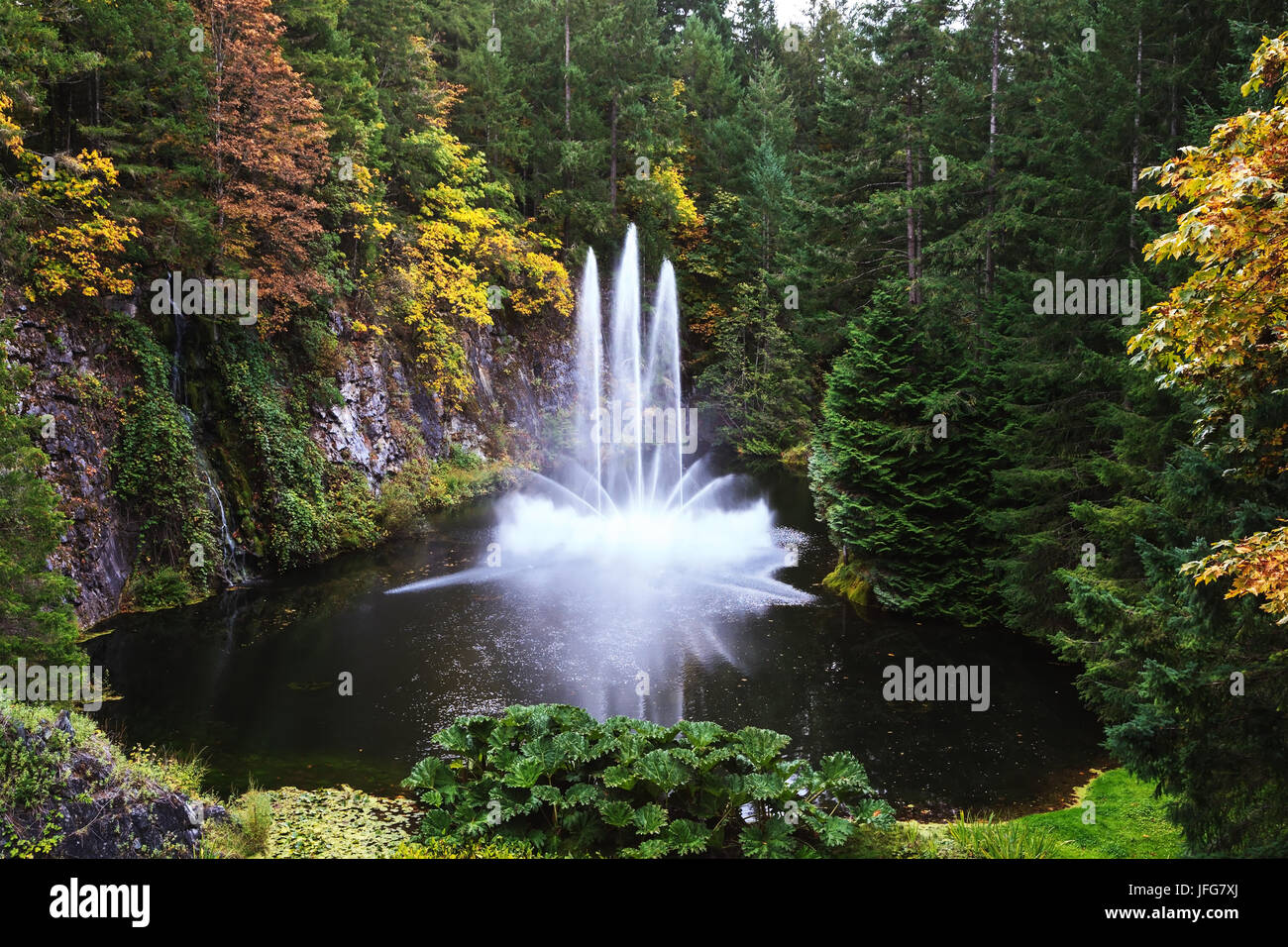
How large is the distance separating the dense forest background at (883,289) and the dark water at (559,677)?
1.12 m

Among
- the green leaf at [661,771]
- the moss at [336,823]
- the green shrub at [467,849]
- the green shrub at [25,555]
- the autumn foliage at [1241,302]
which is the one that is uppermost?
the autumn foliage at [1241,302]

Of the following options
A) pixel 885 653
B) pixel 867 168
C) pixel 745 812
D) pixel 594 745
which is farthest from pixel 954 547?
pixel 867 168

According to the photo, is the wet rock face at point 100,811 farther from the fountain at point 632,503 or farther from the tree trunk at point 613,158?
the tree trunk at point 613,158

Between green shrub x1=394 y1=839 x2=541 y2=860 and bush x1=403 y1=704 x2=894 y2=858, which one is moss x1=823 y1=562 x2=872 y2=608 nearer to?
bush x1=403 y1=704 x2=894 y2=858

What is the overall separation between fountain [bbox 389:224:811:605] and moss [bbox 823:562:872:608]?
791mm

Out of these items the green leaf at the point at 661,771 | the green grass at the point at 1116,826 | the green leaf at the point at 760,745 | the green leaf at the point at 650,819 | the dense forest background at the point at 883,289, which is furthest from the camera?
the green leaf at the point at 760,745

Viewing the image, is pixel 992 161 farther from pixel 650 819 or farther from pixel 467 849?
pixel 467 849

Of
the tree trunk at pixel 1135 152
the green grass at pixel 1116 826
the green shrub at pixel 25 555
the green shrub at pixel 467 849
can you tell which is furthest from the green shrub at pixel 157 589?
the tree trunk at pixel 1135 152

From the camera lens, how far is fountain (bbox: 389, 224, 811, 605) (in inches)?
662

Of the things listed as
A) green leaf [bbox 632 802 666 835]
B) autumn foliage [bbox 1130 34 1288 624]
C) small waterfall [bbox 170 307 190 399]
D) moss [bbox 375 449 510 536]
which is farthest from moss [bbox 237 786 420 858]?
moss [bbox 375 449 510 536]

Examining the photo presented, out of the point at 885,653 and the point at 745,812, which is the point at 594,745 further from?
Result: the point at 885,653

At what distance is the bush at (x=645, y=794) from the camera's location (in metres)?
6.28

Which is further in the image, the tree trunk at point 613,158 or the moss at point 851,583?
the tree trunk at point 613,158
